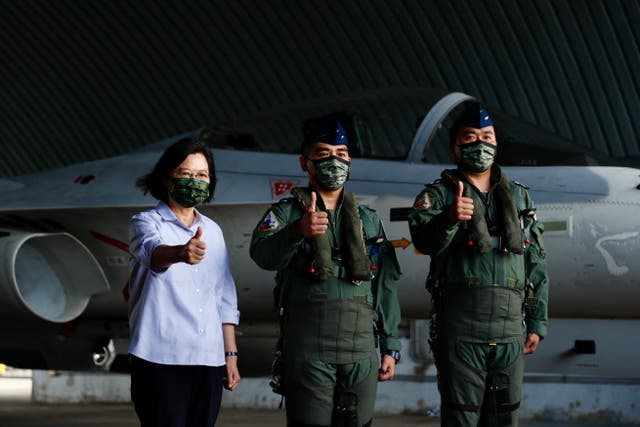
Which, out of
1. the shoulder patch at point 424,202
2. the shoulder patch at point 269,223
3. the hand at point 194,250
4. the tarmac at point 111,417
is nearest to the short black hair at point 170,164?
the shoulder patch at point 269,223

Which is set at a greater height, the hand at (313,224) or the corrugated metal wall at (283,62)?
the corrugated metal wall at (283,62)

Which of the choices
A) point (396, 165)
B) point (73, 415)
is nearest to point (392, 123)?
point (396, 165)

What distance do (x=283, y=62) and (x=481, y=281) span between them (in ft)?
42.0

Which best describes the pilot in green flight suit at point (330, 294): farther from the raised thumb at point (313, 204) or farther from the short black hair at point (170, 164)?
the short black hair at point (170, 164)

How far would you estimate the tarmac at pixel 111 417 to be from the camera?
33.8 feet

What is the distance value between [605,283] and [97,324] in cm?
395

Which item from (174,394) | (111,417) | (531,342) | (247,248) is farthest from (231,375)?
(111,417)

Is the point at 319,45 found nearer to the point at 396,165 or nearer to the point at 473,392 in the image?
the point at 396,165

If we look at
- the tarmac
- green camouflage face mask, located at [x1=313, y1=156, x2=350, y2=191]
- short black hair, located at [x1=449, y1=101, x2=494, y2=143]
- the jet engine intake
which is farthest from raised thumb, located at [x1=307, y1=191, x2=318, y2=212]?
the tarmac

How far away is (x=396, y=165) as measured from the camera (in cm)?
650

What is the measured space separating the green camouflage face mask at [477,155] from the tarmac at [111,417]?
6.35 m

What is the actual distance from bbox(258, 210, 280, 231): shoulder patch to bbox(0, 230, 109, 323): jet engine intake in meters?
3.04

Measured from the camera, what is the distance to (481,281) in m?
4.10

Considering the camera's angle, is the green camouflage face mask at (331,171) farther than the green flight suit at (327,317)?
Yes
